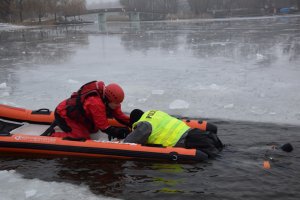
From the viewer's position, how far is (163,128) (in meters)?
5.01

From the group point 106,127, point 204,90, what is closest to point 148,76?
point 204,90

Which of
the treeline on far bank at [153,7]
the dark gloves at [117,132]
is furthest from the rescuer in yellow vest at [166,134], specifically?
the treeline on far bank at [153,7]

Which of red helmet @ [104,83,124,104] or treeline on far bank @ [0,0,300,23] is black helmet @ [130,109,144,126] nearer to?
red helmet @ [104,83,124,104]

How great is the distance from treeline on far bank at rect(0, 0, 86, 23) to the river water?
44.1 meters

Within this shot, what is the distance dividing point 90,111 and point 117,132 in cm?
49

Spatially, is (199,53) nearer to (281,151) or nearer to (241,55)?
(241,55)

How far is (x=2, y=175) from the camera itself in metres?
4.72

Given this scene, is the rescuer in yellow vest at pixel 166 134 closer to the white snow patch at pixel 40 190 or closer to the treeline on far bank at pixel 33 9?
the white snow patch at pixel 40 190

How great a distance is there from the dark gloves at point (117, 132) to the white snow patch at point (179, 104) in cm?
193

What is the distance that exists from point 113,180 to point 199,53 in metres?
10.6

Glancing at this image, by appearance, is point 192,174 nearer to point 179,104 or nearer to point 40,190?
point 40,190

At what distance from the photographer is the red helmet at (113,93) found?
505 centimetres

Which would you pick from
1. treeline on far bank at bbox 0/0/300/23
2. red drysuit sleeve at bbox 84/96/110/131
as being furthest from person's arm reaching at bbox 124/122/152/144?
treeline on far bank at bbox 0/0/300/23

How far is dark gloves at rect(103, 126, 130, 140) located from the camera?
5184 mm
